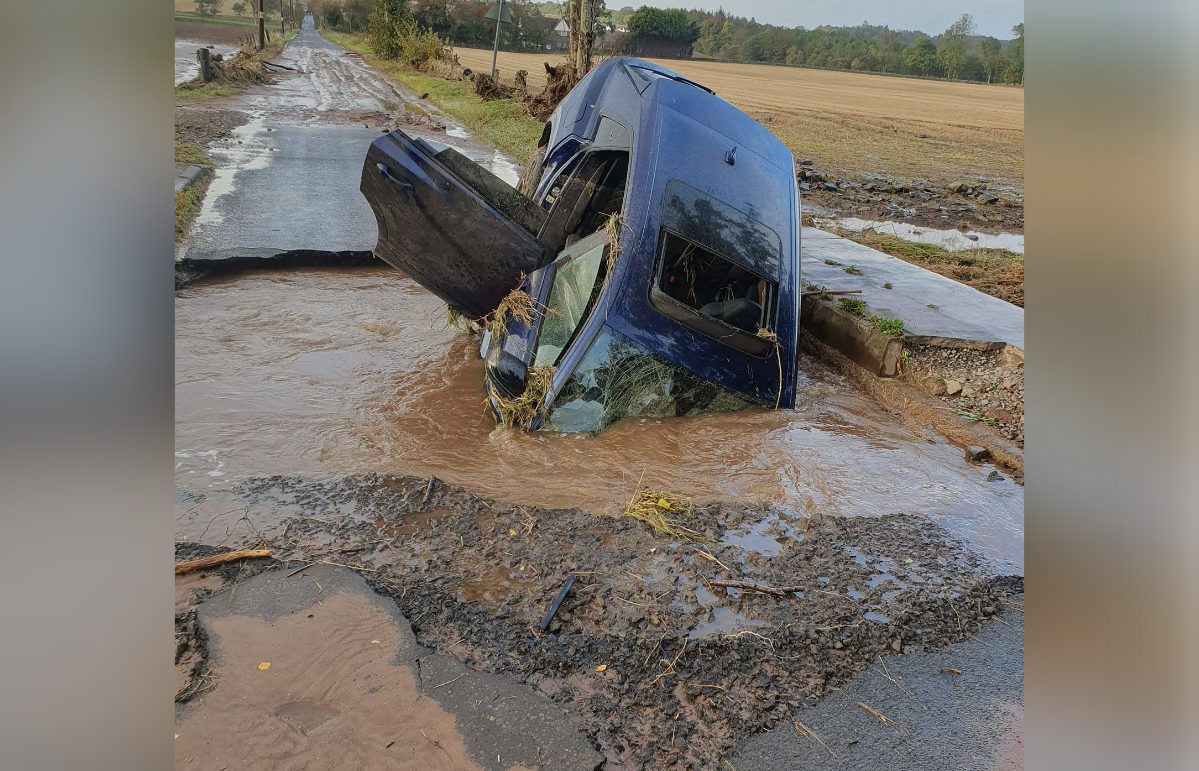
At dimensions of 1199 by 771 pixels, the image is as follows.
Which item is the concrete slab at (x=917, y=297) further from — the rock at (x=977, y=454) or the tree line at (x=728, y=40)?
the tree line at (x=728, y=40)

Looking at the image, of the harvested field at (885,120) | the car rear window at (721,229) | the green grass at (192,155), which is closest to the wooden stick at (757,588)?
the car rear window at (721,229)

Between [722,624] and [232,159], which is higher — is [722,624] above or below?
below

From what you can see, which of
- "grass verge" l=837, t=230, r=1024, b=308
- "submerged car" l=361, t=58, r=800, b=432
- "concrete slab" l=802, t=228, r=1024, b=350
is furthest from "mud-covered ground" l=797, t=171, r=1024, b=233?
"submerged car" l=361, t=58, r=800, b=432

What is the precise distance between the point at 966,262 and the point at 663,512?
7.46 meters

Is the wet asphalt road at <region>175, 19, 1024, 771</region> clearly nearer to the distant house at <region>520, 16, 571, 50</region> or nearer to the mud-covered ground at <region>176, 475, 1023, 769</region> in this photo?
the mud-covered ground at <region>176, 475, 1023, 769</region>

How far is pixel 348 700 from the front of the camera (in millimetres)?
3258

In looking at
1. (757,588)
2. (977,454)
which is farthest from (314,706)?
(977,454)

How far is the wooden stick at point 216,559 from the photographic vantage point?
4016 mm

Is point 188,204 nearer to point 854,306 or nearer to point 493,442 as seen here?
point 493,442

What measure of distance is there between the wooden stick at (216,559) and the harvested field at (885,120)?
896cm
